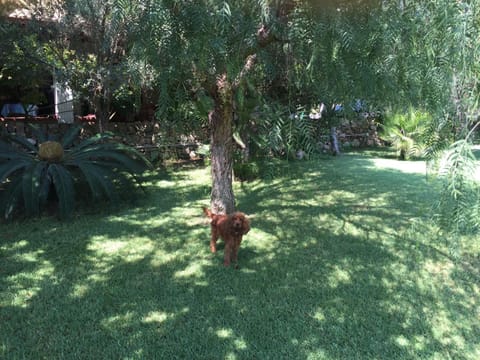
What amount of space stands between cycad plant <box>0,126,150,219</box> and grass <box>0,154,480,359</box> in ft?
1.04

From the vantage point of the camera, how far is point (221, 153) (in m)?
4.75

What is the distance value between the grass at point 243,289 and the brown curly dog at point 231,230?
0.17 m

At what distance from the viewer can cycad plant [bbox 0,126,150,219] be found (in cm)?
509

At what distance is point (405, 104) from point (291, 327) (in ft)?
5.50

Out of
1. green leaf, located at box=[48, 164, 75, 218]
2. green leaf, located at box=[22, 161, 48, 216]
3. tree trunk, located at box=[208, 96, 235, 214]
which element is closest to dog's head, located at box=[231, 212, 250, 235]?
tree trunk, located at box=[208, 96, 235, 214]

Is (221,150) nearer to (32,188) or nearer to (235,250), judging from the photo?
(235,250)

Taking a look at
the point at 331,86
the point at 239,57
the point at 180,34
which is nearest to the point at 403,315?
the point at 331,86

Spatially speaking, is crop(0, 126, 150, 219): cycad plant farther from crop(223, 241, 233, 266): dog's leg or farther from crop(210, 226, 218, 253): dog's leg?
crop(223, 241, 233, 266): dog's leg

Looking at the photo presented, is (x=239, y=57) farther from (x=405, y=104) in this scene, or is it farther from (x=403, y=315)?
(x=403, y=315)

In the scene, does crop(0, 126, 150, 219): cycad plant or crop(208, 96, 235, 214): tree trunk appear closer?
crop(208, 96, 235, 214): tree trunk

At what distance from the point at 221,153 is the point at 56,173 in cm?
244

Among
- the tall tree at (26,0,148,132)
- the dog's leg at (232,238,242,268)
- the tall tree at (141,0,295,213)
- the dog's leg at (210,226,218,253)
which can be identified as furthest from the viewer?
the tall tree at (26,0,148,132)

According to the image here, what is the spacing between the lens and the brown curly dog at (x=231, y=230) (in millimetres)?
3469

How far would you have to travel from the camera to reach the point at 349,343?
8.30ft
